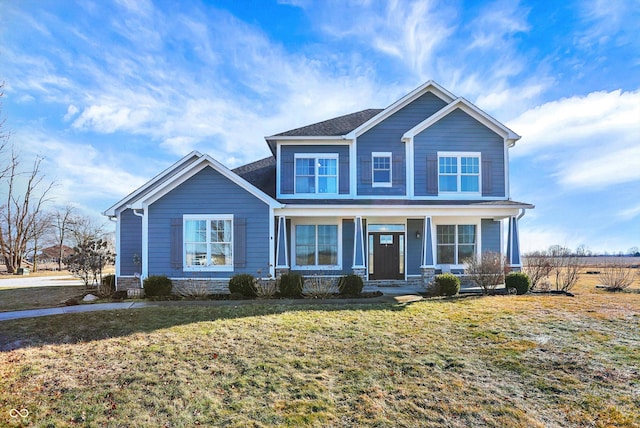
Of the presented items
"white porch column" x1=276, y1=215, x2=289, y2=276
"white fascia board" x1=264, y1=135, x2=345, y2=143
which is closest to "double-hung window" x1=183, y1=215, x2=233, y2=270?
"white porch column" x1=276, y1=215, x2=289, y2=276

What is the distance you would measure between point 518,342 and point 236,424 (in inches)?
219

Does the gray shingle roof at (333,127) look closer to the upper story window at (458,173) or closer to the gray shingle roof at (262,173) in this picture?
the gray shingle roof at (262,173)

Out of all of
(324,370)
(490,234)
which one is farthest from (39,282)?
(490,234)

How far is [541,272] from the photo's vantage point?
15.4 metres

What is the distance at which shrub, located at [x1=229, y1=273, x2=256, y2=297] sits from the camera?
1272cm

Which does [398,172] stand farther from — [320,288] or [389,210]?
[320,288]

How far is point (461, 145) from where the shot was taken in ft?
53.2

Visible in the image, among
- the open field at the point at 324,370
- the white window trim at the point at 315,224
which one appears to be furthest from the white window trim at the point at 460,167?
the open field at the point at 324,370

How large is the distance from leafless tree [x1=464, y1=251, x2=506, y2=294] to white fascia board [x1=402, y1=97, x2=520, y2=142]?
5899 millimetres

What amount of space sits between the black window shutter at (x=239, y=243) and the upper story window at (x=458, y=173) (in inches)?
340

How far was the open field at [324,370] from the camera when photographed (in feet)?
15.4

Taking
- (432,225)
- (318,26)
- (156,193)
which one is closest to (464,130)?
(432,225)

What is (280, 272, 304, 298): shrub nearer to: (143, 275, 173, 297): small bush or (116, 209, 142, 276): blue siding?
(143, 275, 173, 297): small bush

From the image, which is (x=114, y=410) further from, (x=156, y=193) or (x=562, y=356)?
(x=156, y=193)
